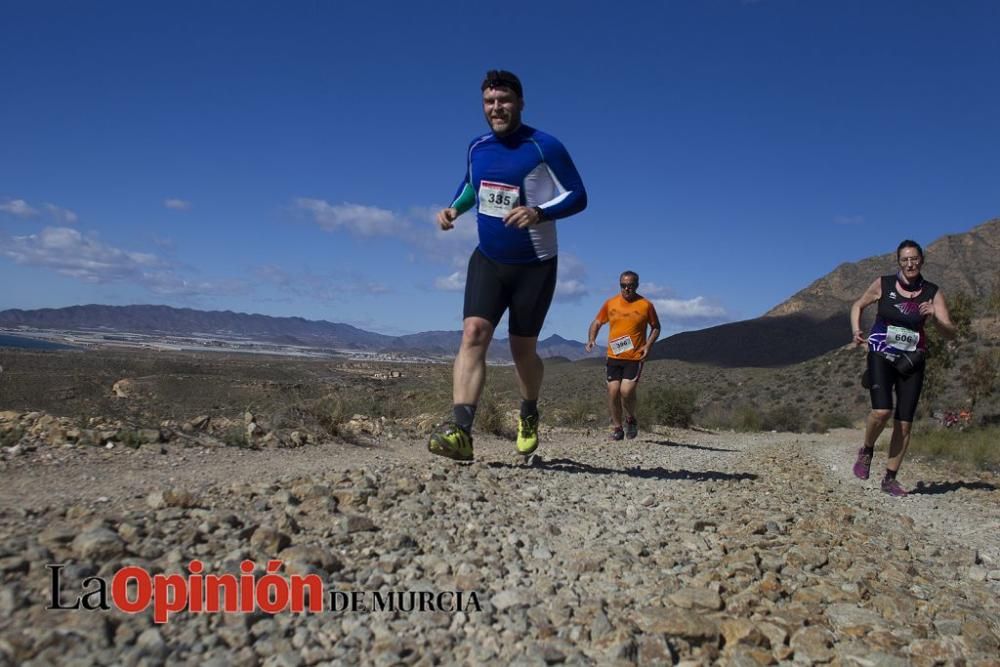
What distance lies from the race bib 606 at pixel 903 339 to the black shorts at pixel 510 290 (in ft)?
9.98

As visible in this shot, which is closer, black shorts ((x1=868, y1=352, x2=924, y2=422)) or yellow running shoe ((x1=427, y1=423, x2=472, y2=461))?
yellow running shoe ((x1=427, y1=423, x2=472, y2=461))

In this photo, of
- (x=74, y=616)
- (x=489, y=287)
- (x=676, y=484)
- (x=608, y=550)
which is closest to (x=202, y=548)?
(x=74, y=616)

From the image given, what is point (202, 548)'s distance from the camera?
84.6 inches

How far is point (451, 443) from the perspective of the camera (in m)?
4.03

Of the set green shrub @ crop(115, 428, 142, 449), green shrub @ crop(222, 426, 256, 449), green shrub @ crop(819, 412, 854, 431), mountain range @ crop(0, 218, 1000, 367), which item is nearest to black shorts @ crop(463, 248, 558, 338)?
green shrub @ crop(222, 426, 256, 449)

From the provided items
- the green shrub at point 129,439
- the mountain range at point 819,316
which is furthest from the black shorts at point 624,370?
the mountain range at point 819,316

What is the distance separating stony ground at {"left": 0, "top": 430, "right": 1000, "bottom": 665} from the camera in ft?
5.62

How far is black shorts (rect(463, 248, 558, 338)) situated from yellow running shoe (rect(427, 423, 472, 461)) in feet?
2.31

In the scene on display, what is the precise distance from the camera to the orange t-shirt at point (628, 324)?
802 cm

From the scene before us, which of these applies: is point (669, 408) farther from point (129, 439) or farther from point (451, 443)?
point (129, 439)

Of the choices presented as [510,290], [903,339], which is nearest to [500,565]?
[510,290]

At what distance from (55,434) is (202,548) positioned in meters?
3.32

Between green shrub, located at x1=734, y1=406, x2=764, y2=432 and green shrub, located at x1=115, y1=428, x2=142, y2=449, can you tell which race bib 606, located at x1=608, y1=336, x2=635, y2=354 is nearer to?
green shrub, located at x1=115, y1=428, x2=142, y2=449

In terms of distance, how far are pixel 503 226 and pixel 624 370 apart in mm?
4240
